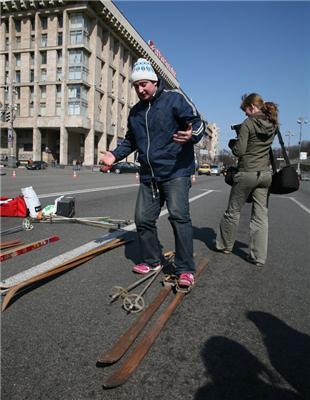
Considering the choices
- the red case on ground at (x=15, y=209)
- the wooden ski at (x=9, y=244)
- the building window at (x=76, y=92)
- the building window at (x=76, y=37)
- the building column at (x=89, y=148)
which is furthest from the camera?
the building column at (x=89, y=148)

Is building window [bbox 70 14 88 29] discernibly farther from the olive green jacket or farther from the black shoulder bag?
the black shoulder bag

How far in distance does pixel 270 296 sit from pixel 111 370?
5.99 feet

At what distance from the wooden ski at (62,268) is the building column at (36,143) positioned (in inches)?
2397

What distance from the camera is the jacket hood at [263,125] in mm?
4254

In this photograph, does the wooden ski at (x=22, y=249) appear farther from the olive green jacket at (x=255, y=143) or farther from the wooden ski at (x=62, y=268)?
the olive green jacket at (x=255, y=143)

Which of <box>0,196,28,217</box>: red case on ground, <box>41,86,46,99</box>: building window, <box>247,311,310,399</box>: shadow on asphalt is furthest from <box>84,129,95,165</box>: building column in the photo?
<box>247,311,310,399</box>: shadow on asphalt

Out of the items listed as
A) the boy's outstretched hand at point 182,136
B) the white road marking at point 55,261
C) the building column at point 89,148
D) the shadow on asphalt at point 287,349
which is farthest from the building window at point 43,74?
the shadow on asphalt at point 287,349

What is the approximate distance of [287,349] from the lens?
241cm

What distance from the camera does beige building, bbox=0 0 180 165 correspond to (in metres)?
58.2

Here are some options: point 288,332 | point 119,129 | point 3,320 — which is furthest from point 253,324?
point 119,129

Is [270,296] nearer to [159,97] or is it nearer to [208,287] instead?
[208,287]

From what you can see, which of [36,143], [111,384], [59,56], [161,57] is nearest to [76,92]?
[59,56]

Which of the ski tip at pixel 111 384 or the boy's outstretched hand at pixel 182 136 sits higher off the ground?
the boy's outstretched hand at pixel 182 136

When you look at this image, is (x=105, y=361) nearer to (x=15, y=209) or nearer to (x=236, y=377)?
(x=236, y=377)
